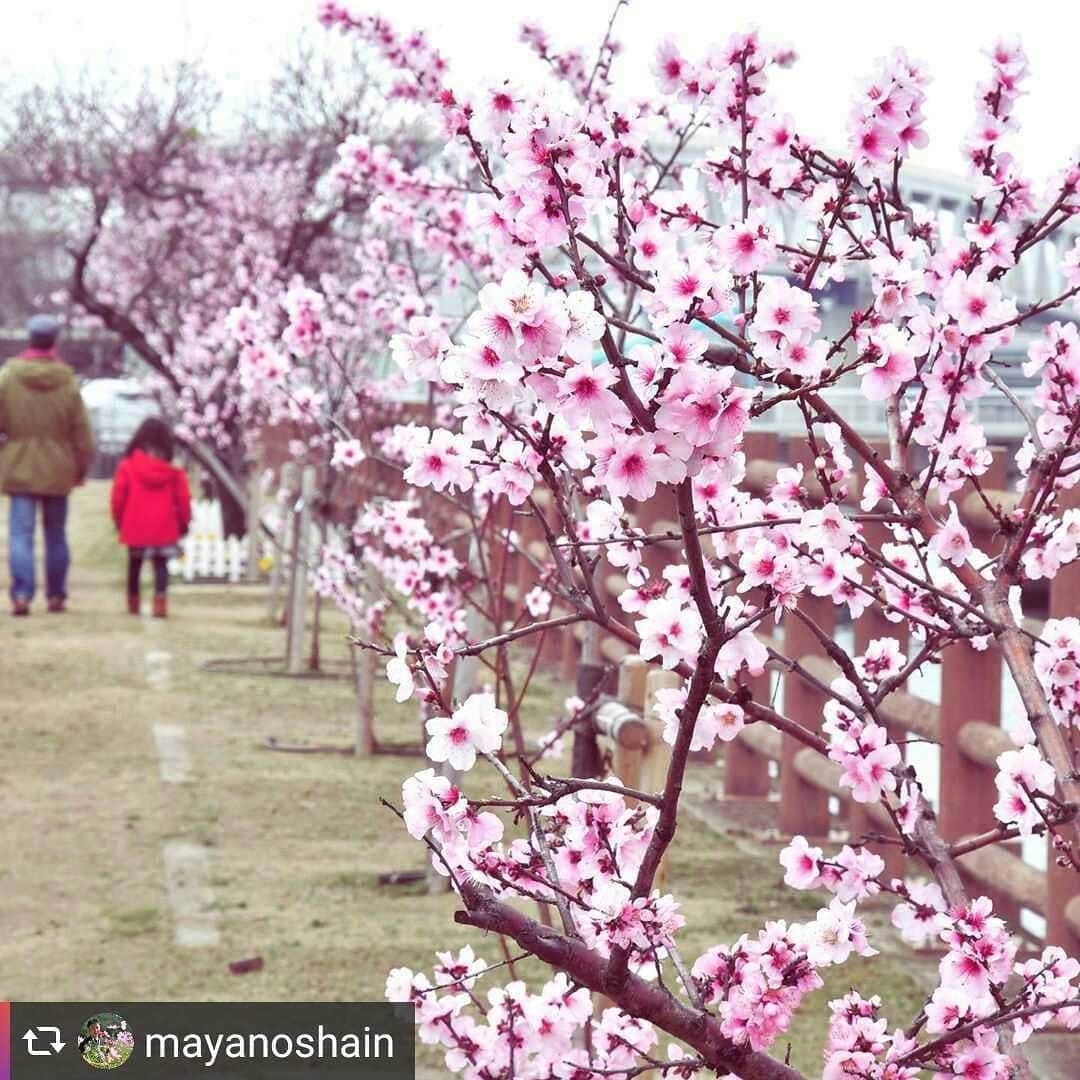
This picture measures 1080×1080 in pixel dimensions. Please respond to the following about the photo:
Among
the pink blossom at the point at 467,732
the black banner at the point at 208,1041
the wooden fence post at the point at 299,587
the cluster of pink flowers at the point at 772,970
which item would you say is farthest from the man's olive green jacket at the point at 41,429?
the pink blossom at the point at 467,732

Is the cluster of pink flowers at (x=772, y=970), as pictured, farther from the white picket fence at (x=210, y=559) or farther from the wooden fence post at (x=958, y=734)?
the white picket fence at (x=210, y=559)

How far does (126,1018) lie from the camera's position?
4.09m

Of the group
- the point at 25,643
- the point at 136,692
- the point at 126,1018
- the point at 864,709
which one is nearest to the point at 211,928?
the point at 126,1018

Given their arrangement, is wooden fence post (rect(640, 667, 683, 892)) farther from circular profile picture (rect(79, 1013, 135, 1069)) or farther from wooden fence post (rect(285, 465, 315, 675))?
wooden fence post (rect(285, 465, 315, 675))

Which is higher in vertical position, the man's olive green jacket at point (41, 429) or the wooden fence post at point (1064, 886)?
the man's olive green jacket at point (41, 429)

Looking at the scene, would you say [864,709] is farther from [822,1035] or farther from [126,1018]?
[126,1018]

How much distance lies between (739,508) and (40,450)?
10.2 m

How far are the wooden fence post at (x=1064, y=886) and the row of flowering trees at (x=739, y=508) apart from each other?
4.16 ft

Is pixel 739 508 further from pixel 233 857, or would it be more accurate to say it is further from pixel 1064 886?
pixel 233 857

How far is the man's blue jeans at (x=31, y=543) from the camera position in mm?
11969

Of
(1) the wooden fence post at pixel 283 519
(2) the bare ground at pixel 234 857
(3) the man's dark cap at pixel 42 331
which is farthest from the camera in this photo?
(3) the man's dark cap at pixel 42 331

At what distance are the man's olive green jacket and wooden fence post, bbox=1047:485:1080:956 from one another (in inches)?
355

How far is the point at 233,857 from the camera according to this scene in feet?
18.6

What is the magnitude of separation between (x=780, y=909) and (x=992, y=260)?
10.7 feet
